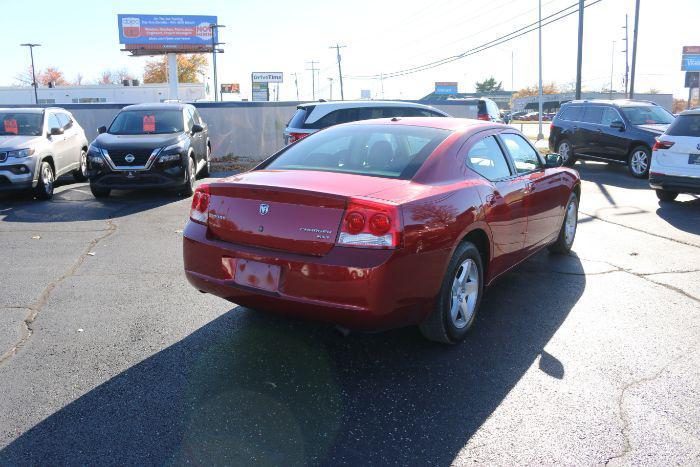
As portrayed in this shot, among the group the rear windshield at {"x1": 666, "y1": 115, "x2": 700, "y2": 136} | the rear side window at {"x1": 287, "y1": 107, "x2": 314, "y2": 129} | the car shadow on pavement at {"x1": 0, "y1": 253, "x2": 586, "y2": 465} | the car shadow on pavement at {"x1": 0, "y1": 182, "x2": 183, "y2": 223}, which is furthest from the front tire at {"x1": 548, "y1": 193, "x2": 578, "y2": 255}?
the rear side window at {"x1": 287, "y1": 107, "x2": 314, "y2": 129}

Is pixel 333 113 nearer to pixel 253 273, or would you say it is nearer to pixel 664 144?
pixel 664 144

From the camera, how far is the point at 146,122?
1201 cm

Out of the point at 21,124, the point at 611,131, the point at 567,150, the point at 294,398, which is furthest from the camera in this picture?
the point at 567,150

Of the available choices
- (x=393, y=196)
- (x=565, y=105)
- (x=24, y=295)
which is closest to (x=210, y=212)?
(x=393, y=196)

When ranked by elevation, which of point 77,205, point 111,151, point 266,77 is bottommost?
point 77,205

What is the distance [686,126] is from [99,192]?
32.8ft

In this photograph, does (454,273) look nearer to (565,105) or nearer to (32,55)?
(565,105)

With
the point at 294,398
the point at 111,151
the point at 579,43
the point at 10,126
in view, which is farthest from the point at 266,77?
the point at 294,398

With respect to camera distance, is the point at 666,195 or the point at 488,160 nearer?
the point at 488,160

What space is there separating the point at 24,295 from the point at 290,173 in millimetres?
2842

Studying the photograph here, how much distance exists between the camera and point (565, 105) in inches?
671

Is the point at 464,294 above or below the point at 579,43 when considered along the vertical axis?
below

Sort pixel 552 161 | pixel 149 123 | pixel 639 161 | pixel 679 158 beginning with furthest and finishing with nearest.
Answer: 1. pixel 639 161
2. pixel 149 123
3. pixel 679 158
4. pixel 552 161

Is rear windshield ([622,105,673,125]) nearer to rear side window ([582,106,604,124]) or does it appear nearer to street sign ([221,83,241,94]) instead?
rear side window ([582,106,604,124])
